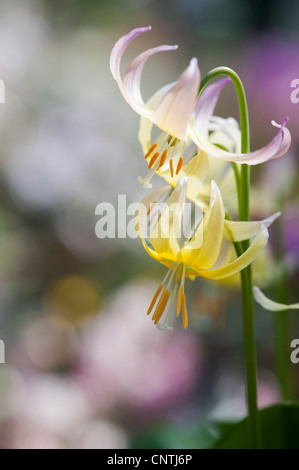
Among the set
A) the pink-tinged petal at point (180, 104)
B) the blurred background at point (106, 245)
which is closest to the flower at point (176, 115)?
the pink-tinged petal at point (180, 104)

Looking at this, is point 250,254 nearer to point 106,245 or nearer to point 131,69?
point 131,69

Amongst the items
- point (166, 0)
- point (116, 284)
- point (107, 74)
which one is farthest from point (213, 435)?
point (166, 0)

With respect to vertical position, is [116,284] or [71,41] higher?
[71,41]

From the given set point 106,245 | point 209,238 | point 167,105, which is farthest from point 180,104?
point 106,245

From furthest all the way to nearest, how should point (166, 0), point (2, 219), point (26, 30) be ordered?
point (166, 0)
point (26, 30)
point (2, 219)

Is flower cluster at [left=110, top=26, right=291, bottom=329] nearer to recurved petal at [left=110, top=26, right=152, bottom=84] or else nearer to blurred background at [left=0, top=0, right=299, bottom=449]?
recurved petal at [left=110, top=26, right=152, bottom=84]
